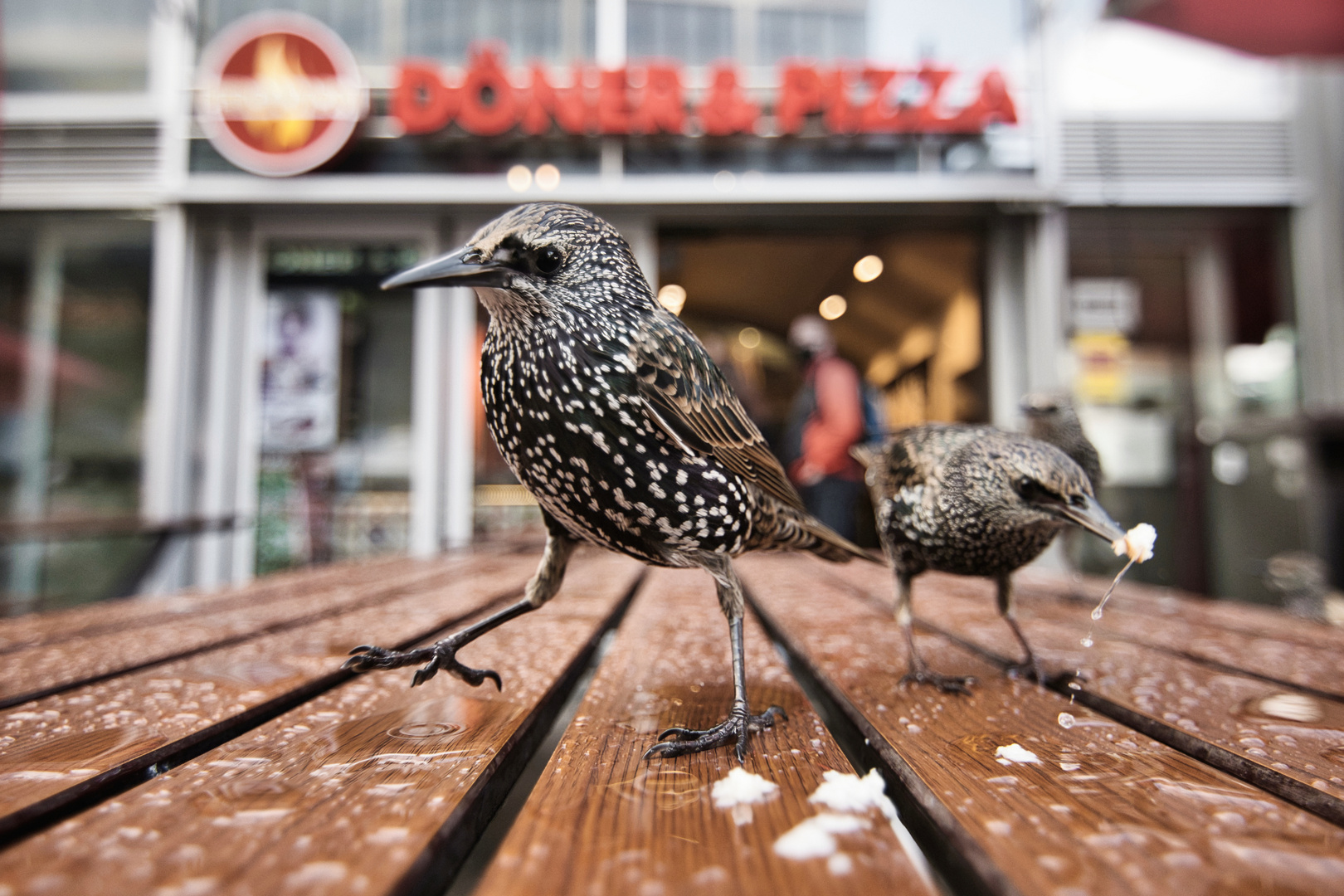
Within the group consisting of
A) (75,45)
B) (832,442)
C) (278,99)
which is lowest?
(832,442)

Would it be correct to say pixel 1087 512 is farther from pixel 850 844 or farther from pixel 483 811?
pixel 483 811

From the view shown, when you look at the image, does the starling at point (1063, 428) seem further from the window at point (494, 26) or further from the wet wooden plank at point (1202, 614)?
the window at point (494, 26)

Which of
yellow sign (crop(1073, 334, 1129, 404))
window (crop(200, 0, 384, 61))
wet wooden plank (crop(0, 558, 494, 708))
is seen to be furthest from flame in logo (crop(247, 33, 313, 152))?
yellow sign (crop(1073, 334, 1129, 404))

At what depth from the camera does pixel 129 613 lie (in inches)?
79.4

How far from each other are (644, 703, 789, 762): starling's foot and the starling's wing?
0.38 m

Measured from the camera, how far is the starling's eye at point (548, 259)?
110 cm

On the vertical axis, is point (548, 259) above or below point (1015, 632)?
above

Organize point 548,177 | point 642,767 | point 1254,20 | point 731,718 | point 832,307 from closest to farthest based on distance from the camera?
1. point 642,767
2. point 731,718
3. point 1254,20
4. point 548,177
5. point 832,307

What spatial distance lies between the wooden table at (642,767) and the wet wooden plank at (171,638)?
0.01m

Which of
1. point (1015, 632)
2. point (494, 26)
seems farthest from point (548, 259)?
point (494, 26)

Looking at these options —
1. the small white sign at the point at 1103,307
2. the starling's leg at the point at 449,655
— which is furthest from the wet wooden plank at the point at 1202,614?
the small white sign at the point at 1103,307

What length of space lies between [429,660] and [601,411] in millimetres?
523

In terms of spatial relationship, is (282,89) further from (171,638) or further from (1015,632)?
(1015,632)

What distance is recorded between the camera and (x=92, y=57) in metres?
6.62
